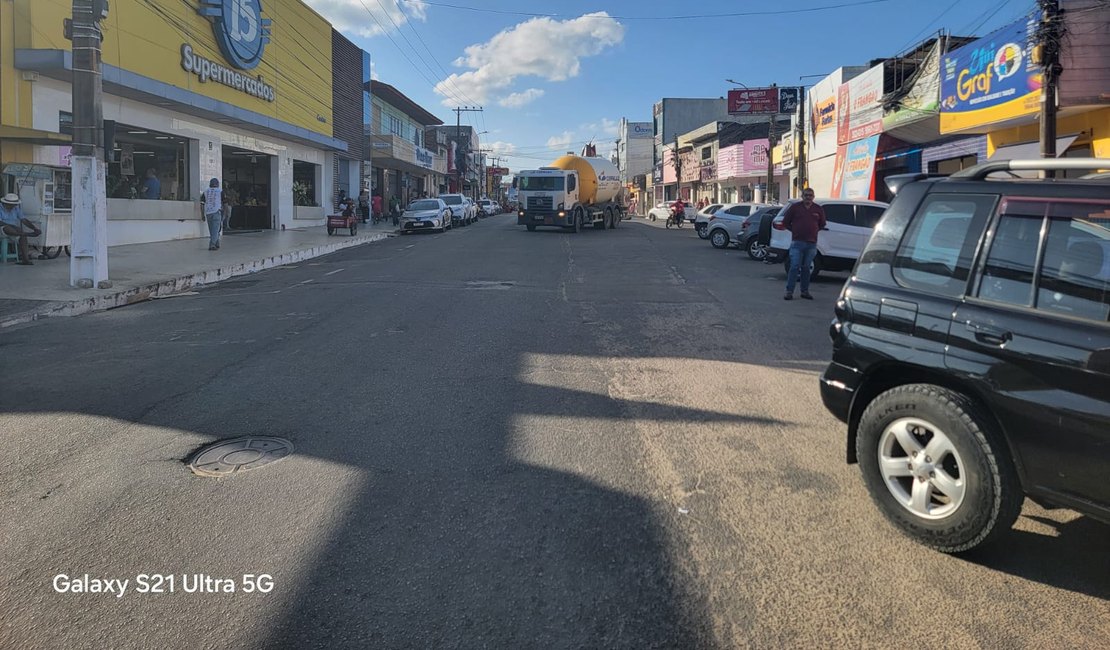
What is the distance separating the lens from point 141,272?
14.7m

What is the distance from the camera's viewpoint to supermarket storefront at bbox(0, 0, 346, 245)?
52.7 feet

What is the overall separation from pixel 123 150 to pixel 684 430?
71.1 feet

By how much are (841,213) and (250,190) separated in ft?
81.6

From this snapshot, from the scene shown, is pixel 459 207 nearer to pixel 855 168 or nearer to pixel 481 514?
pixel 855 168

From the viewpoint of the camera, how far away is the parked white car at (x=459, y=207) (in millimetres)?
41031

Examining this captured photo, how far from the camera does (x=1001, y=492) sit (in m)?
3.38

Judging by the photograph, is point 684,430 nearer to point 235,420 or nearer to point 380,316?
point 235,420

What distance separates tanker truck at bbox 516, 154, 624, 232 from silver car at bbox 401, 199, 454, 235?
11.7 ft

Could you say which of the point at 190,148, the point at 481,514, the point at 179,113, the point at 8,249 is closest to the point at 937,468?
the point at 481,514

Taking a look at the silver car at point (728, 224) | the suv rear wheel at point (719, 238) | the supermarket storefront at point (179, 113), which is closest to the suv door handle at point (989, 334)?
the supermarket storefront at point (179, 113)

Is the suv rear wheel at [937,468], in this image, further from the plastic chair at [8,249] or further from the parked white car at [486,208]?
the parked white car at [486,208]

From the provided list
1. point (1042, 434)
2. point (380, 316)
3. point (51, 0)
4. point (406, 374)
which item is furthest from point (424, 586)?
point (51, 0)

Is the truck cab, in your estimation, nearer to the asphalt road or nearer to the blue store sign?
the blue store sign

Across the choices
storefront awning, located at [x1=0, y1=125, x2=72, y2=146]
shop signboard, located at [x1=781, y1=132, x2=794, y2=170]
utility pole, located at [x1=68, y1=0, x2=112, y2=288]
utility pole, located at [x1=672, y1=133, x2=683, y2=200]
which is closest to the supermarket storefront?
storefront awning, located at [x1=0, y1=125, x2=72, y2=146]
